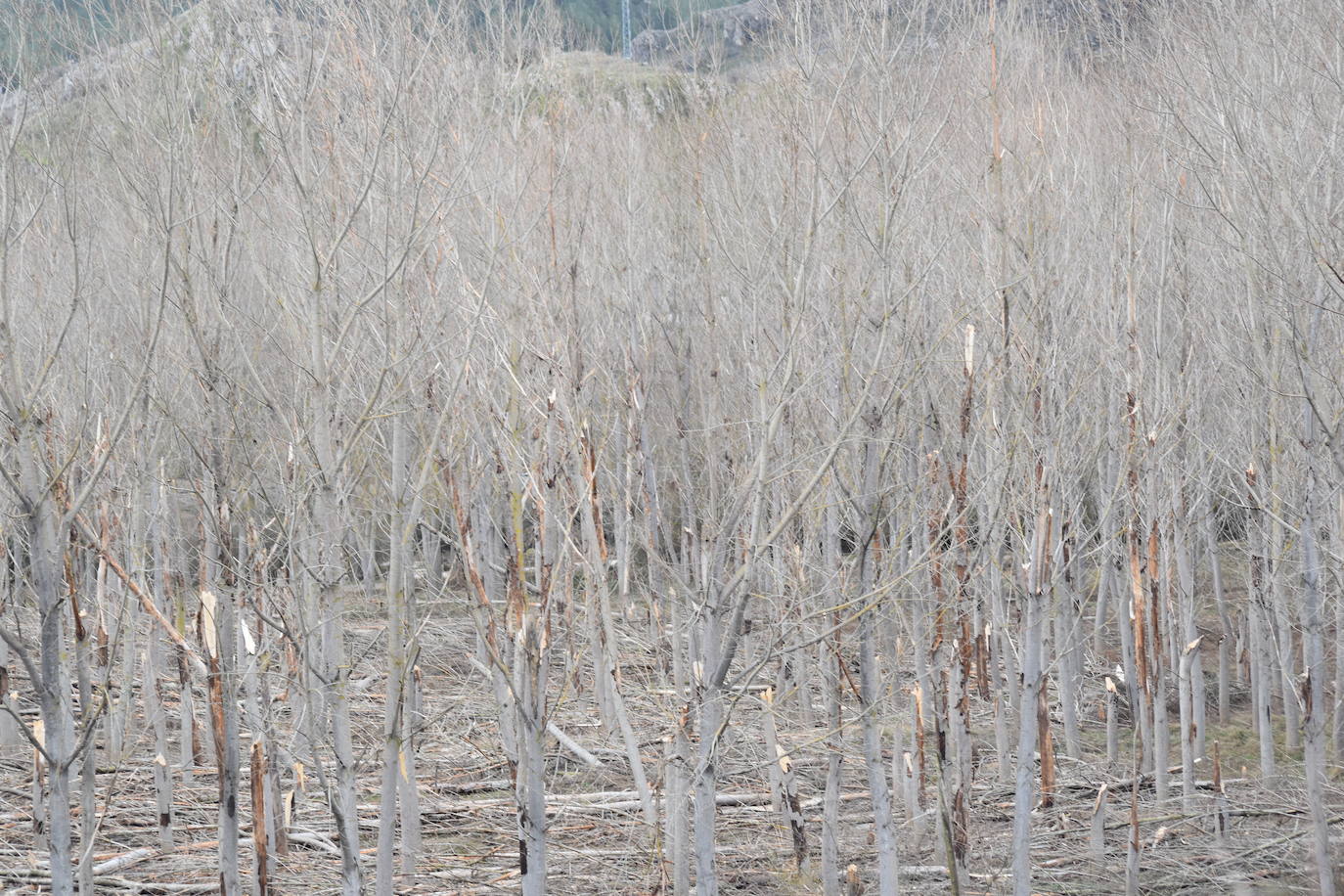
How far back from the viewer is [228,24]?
27.4 feet

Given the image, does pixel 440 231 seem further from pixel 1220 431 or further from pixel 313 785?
pixel 1220 431

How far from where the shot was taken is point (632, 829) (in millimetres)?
10859

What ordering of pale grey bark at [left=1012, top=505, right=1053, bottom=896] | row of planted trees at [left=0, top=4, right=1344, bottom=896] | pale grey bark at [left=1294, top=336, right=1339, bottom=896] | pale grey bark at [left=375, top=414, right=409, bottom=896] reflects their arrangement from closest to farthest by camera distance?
row of planted trees at [left=0, top=4, right=1344, bottom=896] → pale grey bark at [left=375, top=414, right=409, bottom=896] → pale grey bark at [left=1012, top=505, right=1053, bottom=896] → pale grey bark at [left=1294, top=336, right=1339, bottom=896]

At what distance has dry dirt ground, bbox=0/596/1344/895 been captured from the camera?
10414mm

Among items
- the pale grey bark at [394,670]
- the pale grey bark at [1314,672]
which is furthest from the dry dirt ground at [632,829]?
the pale grey bark at [1314,672]

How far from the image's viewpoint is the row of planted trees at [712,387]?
750 centimetres

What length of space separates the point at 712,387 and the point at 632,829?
220 inches

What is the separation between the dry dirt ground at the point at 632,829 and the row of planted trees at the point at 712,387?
0.20m

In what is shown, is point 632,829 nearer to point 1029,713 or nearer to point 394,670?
point 394,670

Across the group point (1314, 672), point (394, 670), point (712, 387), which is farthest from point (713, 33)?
point (1314, 672)

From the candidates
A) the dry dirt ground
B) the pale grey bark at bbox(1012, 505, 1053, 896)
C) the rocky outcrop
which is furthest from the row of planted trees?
the rocky outcrop

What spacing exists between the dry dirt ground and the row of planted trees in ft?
0.67

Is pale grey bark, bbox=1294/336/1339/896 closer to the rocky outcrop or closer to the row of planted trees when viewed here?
the row of planted trees

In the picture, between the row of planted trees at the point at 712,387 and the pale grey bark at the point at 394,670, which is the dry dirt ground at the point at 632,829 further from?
the pale grey bark at the point at 394,670
